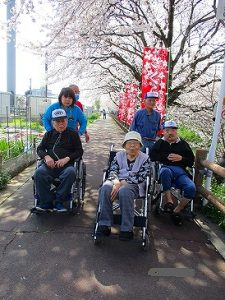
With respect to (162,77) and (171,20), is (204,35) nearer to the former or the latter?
(171,20)

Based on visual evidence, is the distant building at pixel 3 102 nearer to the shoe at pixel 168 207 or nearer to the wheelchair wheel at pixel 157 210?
the wheelchair wheel at pixel 157 210

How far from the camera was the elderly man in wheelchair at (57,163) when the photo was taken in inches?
164

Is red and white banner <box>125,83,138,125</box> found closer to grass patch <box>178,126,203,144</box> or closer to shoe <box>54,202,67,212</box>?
grass patch <box>178,126,203,144</box>

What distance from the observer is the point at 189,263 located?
3334 mm

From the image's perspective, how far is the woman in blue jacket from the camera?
4.72 m

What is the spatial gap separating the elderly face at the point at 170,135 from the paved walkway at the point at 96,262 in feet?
3.71

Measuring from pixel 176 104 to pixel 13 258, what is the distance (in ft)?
34.1

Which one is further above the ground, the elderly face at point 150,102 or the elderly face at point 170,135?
the elderly face at point 150,102

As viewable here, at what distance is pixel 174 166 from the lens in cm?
459

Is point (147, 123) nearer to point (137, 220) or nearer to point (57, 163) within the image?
point (57, 163)

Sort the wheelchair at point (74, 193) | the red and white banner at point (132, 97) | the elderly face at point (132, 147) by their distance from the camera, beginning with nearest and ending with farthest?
the elderly face at point (132, 147) → the wheelchair at point (74, 193) → the red and white banner at point (132, 97)

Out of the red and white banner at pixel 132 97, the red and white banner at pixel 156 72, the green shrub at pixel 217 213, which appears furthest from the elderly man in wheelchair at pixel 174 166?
the red and white banner at pixel 132 97

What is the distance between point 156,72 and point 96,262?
668 centimetres

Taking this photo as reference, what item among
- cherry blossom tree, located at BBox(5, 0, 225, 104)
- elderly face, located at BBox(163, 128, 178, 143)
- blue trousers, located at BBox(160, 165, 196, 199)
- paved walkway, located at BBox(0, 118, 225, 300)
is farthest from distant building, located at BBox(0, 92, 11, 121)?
blue trousers, located at BBox(160, 165, 196, 199)
